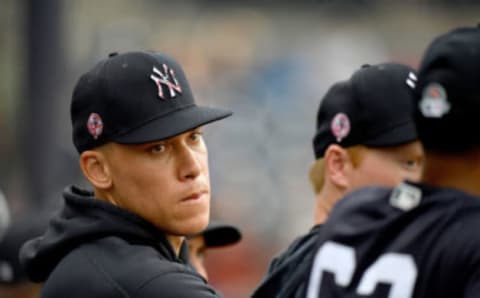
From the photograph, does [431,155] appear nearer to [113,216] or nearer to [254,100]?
[113,216]

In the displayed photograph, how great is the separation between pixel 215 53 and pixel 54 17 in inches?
143

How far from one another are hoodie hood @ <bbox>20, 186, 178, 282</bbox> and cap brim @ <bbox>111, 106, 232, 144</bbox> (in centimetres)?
20

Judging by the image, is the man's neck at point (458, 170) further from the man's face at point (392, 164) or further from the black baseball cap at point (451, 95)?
the man's face at point (392, 164)

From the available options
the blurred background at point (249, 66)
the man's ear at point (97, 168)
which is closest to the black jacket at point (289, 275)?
the man's ear at point (97, 168)

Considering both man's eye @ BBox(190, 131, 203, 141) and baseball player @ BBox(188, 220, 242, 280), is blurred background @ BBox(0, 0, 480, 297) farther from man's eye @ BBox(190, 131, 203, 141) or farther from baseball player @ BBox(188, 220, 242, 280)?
man's eye @ BBox(190, 131, 203, 141)

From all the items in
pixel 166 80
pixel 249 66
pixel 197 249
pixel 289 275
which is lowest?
pixel 249 66

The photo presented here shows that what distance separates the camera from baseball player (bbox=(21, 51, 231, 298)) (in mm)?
3637

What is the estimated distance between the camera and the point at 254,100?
13.4 m

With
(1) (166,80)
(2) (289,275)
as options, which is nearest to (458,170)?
(2) (289,275)

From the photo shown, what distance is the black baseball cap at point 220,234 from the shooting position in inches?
199

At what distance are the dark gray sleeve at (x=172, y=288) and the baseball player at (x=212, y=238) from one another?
4.97 feet

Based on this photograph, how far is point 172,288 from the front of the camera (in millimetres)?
3469

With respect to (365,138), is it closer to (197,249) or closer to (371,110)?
(371,110)

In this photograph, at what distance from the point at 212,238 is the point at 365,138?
1.42 metres
